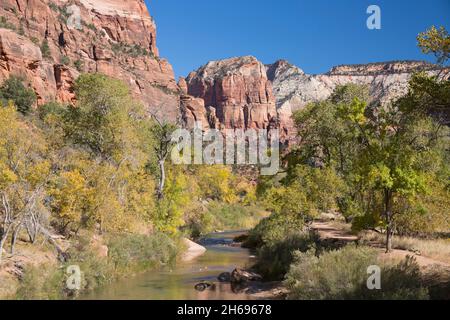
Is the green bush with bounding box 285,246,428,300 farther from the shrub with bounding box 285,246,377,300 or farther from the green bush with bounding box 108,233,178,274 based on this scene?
the green bush with bounding box 108,233,178,274

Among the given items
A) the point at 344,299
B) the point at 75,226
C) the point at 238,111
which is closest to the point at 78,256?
the point at 75,226

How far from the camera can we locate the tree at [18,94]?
5491 cm

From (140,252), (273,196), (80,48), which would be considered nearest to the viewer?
(140,252)

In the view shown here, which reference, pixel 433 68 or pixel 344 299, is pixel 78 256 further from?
pixel 433 68

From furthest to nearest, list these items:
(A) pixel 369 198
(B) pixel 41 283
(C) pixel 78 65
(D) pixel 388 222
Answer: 1. (C) pixel 78 65
2. (A) pixel 369 198
3. (D) pixel 388 222
4. (B) pixel 41 283

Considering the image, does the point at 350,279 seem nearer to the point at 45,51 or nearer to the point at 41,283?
the point at 41,283

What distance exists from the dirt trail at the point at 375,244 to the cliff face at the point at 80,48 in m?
A: 17.5

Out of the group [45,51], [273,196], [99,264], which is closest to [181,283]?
[99,264]

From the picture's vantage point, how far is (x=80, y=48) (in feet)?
286

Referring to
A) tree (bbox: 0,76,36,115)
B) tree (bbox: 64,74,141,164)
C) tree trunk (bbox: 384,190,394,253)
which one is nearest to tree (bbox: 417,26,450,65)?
tree trunk (bbox: 384,190,394,253)

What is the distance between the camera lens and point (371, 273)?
14031 millimetres

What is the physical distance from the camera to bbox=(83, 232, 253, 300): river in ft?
57.4

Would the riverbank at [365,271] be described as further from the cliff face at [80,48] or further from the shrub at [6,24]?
the shrub at [6,24]

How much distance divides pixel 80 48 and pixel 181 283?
253 ft
